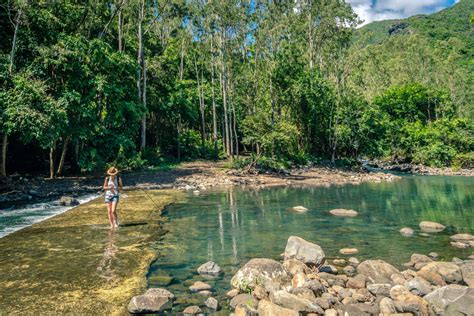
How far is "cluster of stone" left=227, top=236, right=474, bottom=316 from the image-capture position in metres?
6.59

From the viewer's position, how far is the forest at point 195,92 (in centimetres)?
2258

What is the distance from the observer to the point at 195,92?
47.5 metres

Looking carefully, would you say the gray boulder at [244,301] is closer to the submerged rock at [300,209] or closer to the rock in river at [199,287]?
the rock in river at [199,287]

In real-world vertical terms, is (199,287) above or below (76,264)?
below

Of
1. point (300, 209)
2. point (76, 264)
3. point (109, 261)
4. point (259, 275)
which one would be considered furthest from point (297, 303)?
point (300, 209)

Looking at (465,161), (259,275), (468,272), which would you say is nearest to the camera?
(259,275)

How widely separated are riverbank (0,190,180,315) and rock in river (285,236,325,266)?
11.9ft

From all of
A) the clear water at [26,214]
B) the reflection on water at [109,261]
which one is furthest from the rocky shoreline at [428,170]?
the reflection on water at [109,261]

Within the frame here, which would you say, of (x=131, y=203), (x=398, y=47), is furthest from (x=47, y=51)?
(x=398, y=47)

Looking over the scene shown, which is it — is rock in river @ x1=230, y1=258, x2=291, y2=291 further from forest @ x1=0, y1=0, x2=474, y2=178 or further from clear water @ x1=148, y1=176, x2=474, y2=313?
forest @ x1=0, y1=0, x2=474, y2=178

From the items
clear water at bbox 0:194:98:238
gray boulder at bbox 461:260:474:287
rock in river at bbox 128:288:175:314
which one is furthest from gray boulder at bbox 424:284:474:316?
clear water at bbox 0:194:98:238

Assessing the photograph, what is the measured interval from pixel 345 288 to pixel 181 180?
71.3 feet

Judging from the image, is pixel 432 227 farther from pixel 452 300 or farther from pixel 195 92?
pixel 195 92

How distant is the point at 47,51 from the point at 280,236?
18.0 m
